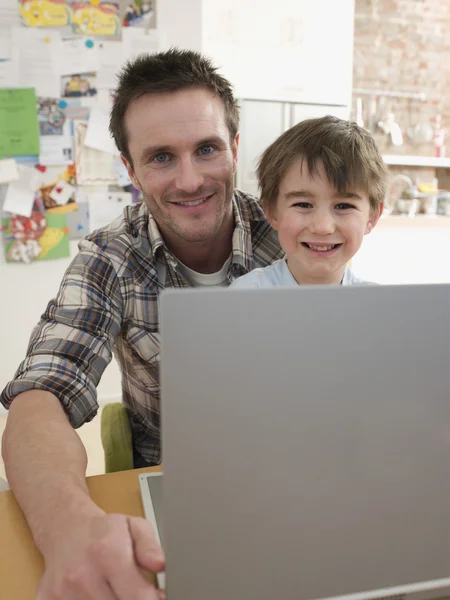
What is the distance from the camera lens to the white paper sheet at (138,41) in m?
2.78

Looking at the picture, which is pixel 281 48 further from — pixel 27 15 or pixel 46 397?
pixel 46 397

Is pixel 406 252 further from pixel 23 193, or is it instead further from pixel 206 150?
pixel 206 150

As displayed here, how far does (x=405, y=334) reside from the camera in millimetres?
435

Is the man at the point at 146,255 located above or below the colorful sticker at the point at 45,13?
below

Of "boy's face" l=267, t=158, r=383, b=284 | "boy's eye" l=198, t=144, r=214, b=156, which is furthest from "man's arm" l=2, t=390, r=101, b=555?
"boy's eye" l=198, t=144, r=214, b=156

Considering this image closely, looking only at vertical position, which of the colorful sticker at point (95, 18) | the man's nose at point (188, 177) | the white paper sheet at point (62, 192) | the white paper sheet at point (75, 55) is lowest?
the white paper sheet at point (62, 192)

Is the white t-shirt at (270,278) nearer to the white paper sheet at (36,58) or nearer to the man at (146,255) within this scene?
the man at (146,255)

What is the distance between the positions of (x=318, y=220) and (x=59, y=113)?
2.08m

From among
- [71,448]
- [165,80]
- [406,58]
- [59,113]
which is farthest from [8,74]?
[406,58]

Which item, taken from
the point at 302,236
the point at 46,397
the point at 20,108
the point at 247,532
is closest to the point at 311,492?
the point at 247,532

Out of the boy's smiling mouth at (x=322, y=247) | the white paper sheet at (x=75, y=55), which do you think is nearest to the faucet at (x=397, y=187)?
the white paper sheet at (x=75, y=55)

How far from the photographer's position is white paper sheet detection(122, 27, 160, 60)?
2775 millimetres

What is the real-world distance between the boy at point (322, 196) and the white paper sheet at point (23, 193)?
6.23 feet

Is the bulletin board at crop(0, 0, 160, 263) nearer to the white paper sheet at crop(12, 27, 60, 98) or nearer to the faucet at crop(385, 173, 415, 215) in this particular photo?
the white paper sheet at crop(12, 27, 60, 98)
